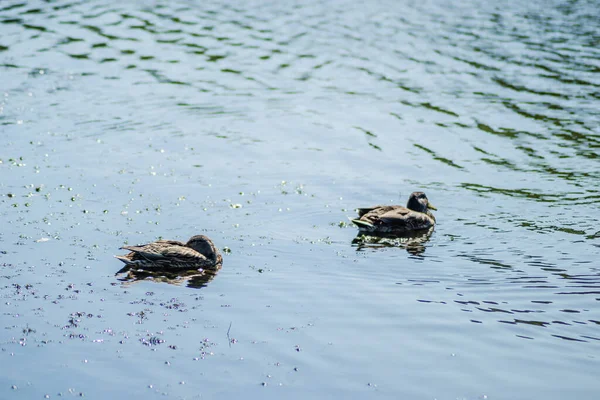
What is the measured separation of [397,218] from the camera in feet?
55.0

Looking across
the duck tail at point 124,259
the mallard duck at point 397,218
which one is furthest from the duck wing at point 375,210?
the duck tail at point 124,259

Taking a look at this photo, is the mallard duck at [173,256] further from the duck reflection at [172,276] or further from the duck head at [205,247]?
the duck reflection at [172,276]

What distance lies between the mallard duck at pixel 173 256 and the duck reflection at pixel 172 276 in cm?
11

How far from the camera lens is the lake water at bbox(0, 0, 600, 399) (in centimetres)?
1084

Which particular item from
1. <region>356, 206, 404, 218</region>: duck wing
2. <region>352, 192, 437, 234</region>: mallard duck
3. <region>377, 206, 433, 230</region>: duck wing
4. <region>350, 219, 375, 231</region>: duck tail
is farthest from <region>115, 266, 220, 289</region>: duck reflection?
<region>377, 206, 433, 230</region>: duck wing

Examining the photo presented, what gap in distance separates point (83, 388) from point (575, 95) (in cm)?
1837

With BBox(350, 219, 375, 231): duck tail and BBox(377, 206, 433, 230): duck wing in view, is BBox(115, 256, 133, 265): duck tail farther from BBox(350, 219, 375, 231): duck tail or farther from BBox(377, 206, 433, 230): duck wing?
BBox(377, 206, 433, 230): duck wing

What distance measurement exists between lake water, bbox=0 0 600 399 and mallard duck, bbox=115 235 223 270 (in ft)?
1.32

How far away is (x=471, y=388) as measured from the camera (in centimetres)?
1021

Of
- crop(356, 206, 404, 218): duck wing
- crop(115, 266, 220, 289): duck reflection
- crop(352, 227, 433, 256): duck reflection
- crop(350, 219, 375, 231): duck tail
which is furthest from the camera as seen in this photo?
crop(356, 206, 404, 218): duck wing

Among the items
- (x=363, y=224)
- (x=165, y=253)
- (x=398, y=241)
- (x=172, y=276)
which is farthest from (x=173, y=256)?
(x=398, y=241)

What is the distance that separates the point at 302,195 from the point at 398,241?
2.61 metres

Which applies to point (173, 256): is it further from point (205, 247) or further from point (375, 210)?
point (375, 210)

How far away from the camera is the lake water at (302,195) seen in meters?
10.8
